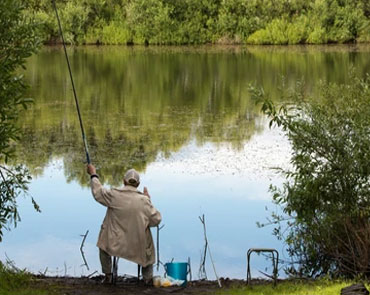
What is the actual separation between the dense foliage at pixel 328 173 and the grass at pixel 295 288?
3.05ft

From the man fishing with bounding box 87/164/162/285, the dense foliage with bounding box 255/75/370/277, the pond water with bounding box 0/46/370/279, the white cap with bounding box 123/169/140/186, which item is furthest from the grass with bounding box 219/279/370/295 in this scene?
the pond water with bounding box 0/46/370/279

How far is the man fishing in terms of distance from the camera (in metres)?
6.29

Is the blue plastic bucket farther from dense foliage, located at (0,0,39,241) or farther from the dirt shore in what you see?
dense foliage, located at (0,0,39,241)

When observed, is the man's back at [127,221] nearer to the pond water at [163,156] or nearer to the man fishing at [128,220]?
the man fishing at [128,220]

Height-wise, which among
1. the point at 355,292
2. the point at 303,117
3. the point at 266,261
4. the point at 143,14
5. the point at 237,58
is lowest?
the point at 266,261

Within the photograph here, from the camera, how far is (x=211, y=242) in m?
9.92

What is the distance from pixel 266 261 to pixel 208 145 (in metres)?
7.26

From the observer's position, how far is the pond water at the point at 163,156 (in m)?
9.72

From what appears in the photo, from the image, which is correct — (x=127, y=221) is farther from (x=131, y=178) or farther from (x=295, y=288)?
(x=295, y=288)

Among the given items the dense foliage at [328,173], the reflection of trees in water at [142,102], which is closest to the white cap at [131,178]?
the dense foliage at [328,173]

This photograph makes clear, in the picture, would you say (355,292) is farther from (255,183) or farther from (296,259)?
(255,183)

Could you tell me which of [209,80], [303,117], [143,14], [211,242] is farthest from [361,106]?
[143,14]

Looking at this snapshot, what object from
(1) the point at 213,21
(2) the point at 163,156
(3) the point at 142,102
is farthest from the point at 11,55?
(1) the point at 213,21

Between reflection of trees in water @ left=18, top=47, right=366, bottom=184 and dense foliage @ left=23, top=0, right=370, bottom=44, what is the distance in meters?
7.93
